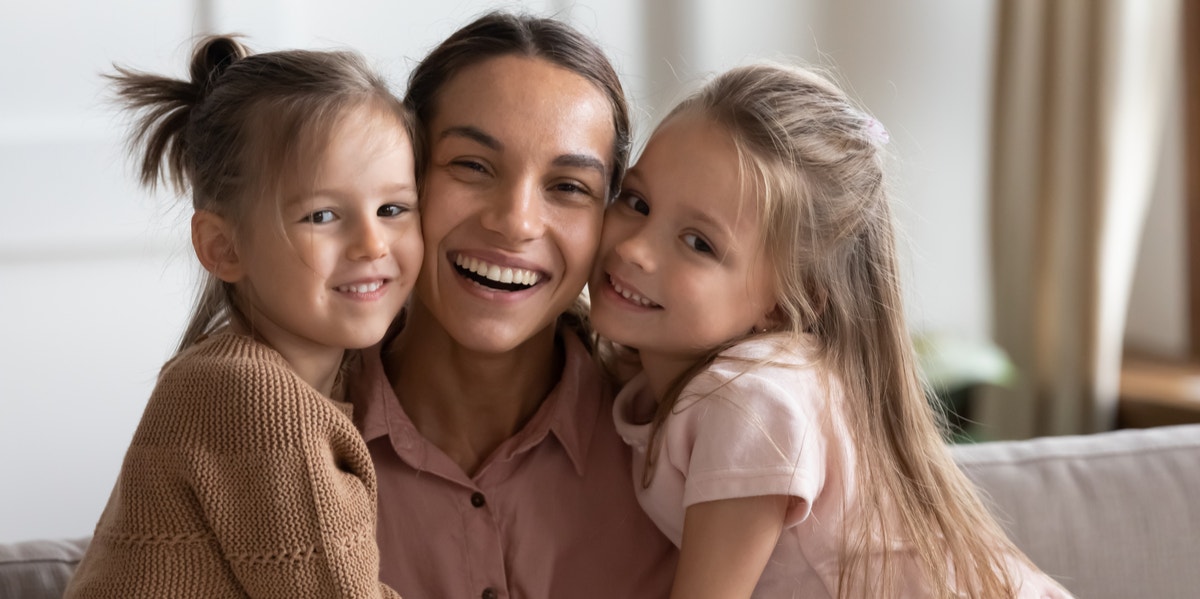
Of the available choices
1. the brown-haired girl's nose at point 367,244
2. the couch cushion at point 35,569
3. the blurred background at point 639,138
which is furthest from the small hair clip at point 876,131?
the blurred background at point 639,138

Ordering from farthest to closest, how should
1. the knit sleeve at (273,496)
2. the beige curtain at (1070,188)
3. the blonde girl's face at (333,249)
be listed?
1. the beige curtain at (1070,188)
2. the blonde girl's face at (333,249)
3. the knit sleeve at (273,496)

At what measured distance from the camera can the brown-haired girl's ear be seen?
1.60 metres

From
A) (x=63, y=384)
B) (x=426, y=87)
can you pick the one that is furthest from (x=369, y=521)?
(x=63, y=384)

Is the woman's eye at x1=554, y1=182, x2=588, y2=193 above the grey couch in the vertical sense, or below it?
above

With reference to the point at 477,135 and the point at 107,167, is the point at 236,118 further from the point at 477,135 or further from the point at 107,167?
the point at 107,167

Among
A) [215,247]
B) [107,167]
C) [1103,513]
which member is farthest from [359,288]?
[107,167]

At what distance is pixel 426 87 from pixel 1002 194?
7.84ft

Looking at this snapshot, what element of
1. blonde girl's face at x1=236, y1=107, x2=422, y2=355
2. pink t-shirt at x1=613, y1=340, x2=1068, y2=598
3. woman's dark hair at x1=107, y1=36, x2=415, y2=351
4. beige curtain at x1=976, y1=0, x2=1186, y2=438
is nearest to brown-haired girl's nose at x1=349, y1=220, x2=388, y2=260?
blonde girl's face at x1=236, y1=107, x2=422, y2=355

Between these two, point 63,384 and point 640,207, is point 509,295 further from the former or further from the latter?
point 63,384

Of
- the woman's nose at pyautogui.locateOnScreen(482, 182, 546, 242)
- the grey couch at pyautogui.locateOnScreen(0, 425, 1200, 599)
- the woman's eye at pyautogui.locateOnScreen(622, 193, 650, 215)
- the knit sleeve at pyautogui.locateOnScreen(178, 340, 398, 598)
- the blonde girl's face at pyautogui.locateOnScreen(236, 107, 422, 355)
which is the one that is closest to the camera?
the knit sleeve at pyautogui.locateOnScreen(178, 340, 398, 598)

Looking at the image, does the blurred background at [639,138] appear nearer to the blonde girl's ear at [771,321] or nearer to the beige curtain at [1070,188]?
the beige curtain at [1070,188]

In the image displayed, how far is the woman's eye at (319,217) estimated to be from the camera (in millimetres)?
1563

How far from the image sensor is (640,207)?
1.80 meters

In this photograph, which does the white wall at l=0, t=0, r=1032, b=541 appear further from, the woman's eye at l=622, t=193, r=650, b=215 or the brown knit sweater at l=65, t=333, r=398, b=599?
the brown knit sweater at l=65, t=333, r=398, b=599
